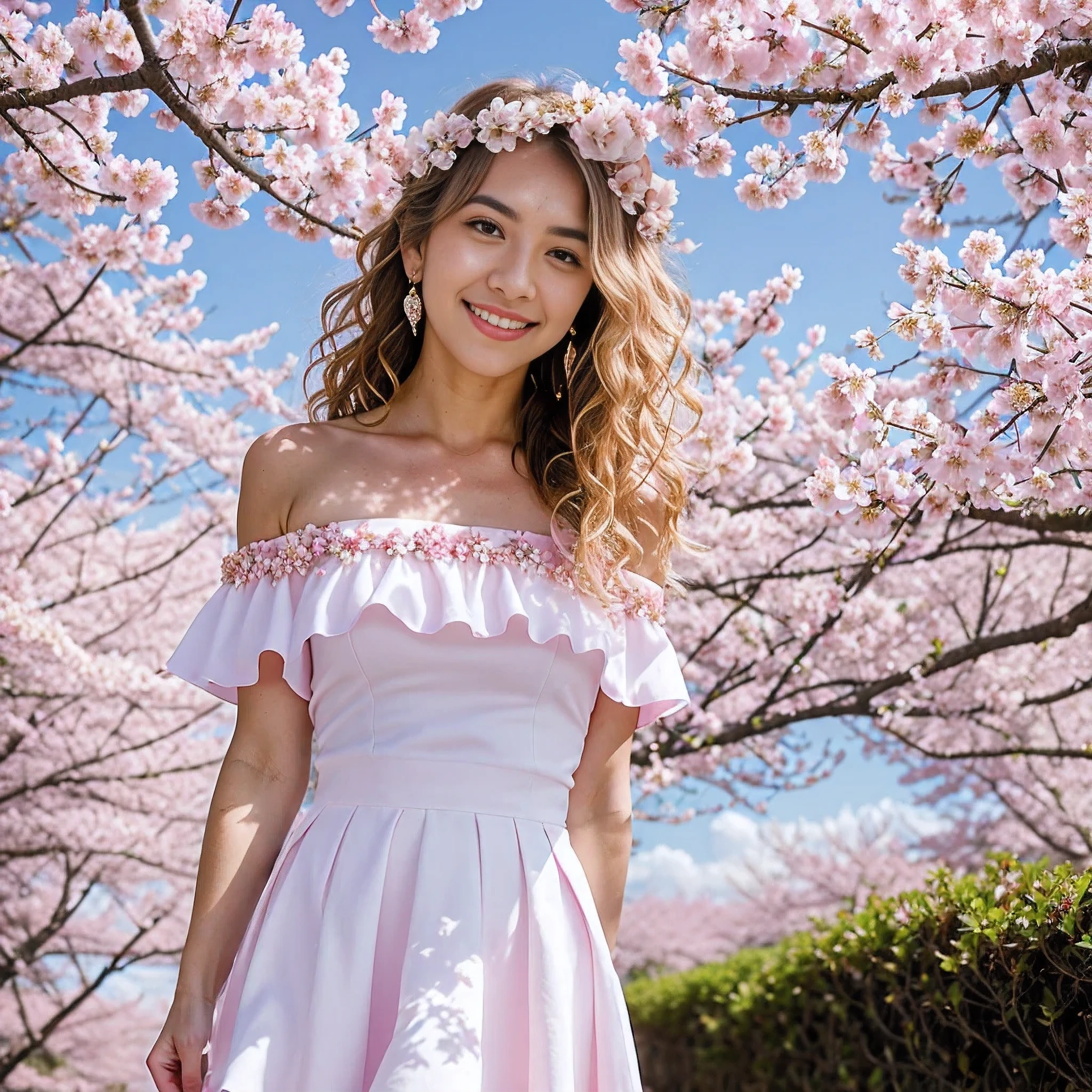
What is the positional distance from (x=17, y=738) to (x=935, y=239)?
552 cm

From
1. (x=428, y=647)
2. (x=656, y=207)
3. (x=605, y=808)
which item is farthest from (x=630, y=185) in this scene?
(x=605, y=808)

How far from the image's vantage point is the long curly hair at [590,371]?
1844mm

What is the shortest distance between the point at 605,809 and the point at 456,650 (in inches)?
14.3

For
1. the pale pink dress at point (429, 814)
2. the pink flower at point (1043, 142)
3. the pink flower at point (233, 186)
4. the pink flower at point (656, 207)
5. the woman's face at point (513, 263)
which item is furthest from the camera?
the pink flower at point (233, 186)

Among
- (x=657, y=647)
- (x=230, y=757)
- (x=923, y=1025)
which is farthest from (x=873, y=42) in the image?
(x=923, y=1025)

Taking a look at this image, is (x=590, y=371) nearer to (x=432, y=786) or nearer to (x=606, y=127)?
(x=606, y=127)

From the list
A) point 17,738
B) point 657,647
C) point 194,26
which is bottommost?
point 657,647

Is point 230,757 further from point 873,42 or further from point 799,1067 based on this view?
point 799,1067

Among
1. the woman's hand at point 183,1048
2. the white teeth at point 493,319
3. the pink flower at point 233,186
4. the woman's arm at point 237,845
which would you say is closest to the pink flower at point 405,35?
the pink flower at point 233,186

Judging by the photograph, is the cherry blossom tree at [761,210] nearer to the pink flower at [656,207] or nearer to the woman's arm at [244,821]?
the pink flower at [656,207]

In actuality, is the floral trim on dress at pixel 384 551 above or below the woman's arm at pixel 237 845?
above

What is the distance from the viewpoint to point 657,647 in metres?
1.79

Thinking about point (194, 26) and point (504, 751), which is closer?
point (504, 751)

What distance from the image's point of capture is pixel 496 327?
1.81m
